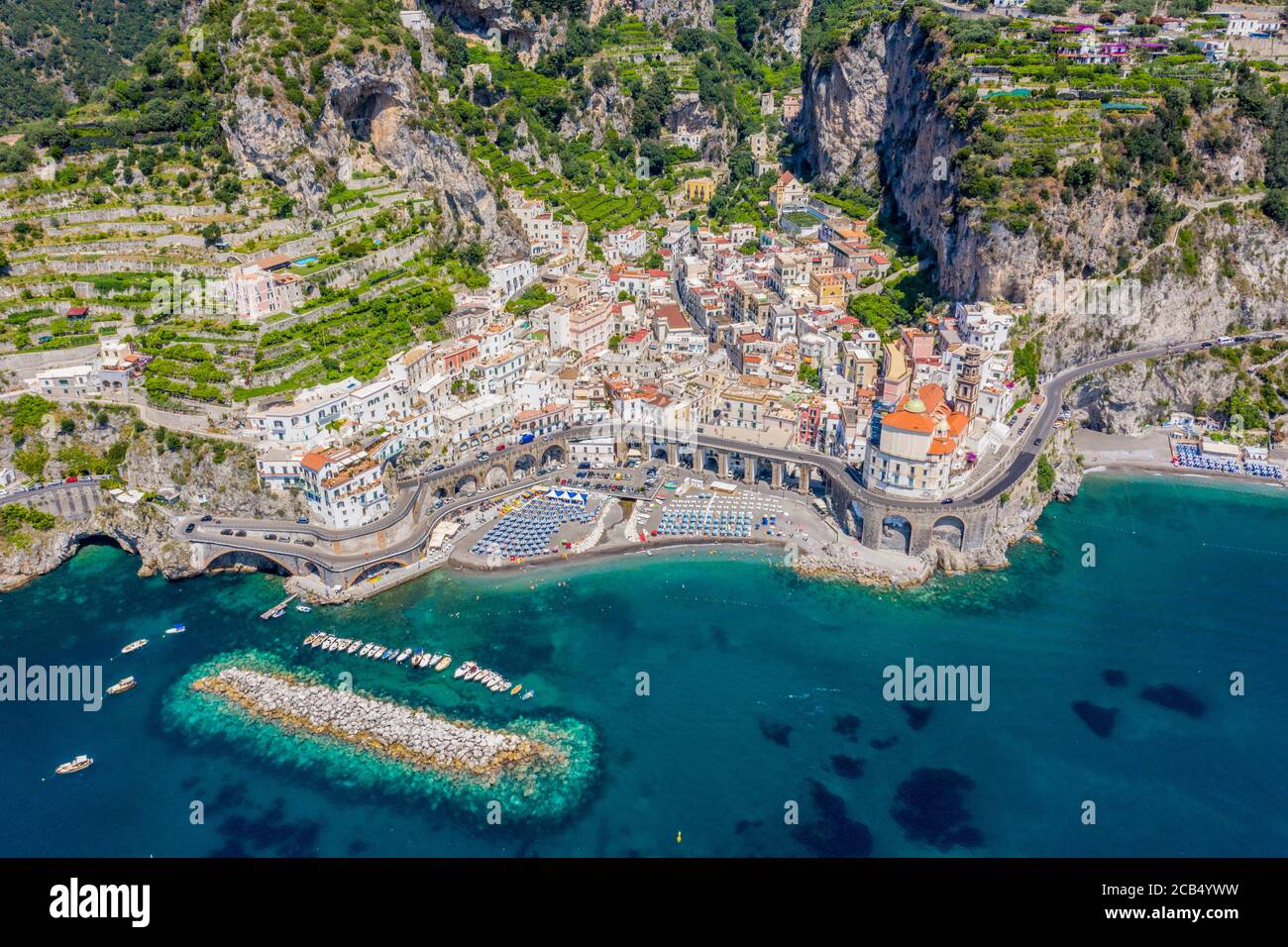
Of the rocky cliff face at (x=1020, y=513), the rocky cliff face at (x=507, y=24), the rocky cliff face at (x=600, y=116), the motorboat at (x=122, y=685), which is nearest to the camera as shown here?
the motorboat at (x=122, y=685)

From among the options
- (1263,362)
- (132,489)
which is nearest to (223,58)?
(132,489)

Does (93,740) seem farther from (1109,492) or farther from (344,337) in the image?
(1109,492)

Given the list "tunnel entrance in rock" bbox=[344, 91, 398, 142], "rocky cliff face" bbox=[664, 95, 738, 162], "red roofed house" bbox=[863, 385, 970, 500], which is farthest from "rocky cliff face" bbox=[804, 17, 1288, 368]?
"tunnel entrance in rock" bbox=[344, 91, 398, 142]

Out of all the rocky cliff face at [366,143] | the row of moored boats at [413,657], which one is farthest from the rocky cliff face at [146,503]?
the rocky cliff face at [366,143]

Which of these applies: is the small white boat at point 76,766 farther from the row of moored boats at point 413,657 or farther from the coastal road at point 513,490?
the coastal road at point 513,490

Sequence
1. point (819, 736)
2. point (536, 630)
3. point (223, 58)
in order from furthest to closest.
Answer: point (223, 58)
point (536, 630)
point (819, 736)

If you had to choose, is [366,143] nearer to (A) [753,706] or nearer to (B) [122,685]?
(B) [122,685]
